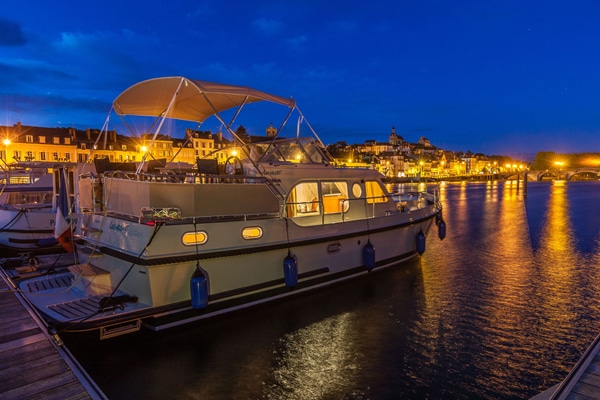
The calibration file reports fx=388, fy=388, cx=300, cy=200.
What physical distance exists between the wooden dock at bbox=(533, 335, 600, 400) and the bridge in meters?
153

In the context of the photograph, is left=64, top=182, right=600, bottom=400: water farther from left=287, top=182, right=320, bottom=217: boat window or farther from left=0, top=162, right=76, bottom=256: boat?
left=0, top=162, right=76, bottom=256: boat

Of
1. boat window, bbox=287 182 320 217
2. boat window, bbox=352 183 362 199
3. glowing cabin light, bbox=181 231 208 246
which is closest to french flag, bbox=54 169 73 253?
glowing cabin light, bbox=181 231 208 246

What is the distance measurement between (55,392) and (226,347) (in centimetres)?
344

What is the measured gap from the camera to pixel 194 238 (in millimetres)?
8227

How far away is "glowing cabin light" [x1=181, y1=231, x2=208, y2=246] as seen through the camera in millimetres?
8094

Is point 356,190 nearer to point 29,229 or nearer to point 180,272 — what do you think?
point 180,272

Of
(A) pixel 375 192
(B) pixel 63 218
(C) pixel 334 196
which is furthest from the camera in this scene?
(A) pixel 375 192

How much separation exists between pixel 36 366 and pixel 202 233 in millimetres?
3594

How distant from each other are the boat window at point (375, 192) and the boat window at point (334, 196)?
102cm

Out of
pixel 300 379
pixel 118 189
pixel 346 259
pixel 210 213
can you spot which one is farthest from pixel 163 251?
pixel 346 259

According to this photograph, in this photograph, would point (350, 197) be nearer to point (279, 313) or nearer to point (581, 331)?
point (279, 313)

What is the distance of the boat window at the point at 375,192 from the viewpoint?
1273cm

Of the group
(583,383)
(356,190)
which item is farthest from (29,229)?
(583,383)

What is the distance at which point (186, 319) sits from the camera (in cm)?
841
